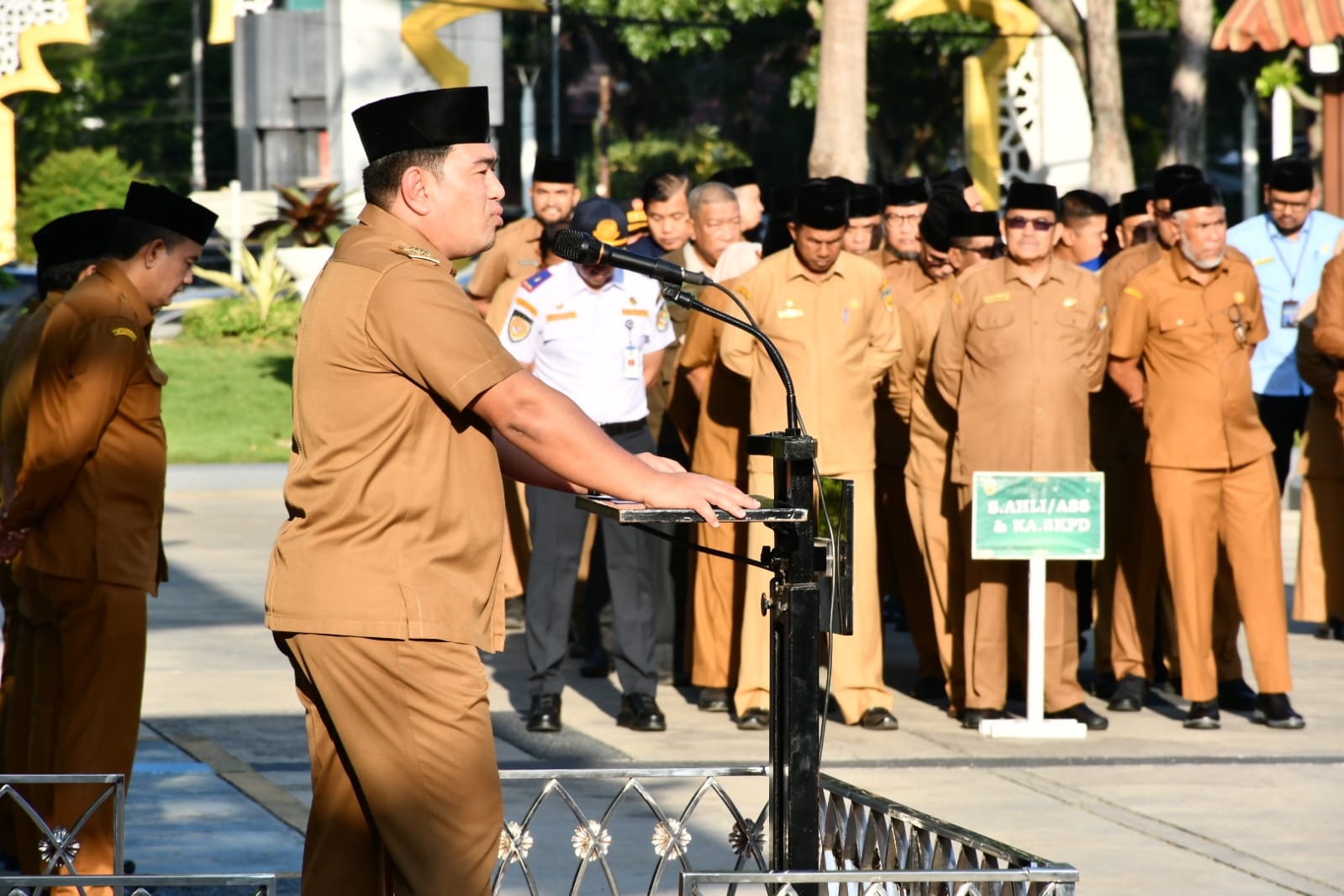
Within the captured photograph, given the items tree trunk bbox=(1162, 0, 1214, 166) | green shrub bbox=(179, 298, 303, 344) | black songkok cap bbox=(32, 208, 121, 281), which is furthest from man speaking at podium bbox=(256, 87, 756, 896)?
green shrub bbox=(179, 298, 303, 344)

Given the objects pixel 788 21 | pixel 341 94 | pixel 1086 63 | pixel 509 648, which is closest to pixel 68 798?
pixel 509 648

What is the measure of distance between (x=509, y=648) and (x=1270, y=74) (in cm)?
1820

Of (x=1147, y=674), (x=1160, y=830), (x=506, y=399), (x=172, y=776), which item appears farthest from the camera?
(x=1147, y=674)

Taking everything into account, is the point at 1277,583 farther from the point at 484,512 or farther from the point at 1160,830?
the point at 484,512

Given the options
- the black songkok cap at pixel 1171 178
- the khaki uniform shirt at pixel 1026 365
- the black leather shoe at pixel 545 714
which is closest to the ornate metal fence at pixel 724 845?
the black leather shoe at pixel 545 714

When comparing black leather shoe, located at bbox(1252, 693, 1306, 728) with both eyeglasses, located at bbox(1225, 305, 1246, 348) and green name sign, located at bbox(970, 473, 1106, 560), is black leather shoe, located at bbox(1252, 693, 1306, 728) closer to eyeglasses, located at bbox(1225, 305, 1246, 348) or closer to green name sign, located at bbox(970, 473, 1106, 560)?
green name sign, located at bbox(970, 473, 1106, 560)

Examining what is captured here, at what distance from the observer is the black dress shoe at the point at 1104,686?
9.22 meters

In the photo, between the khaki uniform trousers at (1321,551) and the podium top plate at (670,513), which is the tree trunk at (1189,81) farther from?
the podium top plate at (670,513)

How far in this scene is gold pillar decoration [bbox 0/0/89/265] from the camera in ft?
36.8

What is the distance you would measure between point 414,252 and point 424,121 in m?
0.27

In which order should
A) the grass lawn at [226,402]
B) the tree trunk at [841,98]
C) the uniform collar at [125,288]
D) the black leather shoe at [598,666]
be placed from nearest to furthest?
the uniform collar at [125,288], the black leather shoe at [598,666], the tree trunk at [841,98], the grass lawn at [226,402]

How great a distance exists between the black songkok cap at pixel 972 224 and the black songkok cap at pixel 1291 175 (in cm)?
173

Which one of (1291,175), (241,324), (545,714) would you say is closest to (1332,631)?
(1291,175)

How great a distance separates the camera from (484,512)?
398cm
